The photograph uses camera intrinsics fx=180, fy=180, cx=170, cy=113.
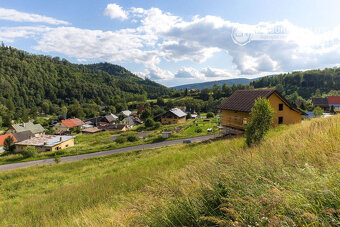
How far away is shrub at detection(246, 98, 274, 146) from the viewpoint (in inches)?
421

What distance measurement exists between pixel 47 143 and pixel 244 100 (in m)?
44.3

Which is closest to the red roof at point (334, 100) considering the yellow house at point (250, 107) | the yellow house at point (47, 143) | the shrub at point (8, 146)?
the yellow house at point (250, 107)

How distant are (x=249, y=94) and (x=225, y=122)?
463 centimetres

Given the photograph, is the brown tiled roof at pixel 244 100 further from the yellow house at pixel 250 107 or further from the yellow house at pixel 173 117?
the yellow house at pixel 173 117

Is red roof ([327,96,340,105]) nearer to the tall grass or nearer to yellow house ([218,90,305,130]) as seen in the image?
yellow house ([218,90,305,130])

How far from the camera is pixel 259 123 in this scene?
1098cm

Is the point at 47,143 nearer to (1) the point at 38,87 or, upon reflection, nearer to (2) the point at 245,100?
(2) the point at 245,100

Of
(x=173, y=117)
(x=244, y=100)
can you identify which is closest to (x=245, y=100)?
(x=244, y=100)

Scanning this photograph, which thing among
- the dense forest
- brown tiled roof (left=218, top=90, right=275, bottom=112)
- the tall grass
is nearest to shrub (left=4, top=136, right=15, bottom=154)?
brown tiled roof (left=218, top=90, right=275, bottom=112)

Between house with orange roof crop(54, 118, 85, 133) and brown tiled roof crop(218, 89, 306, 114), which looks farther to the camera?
house with orange roof crop(54, 118, 85, 133)

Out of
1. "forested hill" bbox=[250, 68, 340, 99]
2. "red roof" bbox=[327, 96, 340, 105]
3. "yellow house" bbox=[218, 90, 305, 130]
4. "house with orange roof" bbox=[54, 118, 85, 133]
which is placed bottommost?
"house with orange roof" bbox=[54, 118, 85, 133]

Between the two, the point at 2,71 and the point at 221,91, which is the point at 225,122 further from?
the point at 2,71

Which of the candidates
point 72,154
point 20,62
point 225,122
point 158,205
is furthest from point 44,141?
point 20,62

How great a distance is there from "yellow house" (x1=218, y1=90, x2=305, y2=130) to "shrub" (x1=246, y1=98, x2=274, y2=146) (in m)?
9.23
